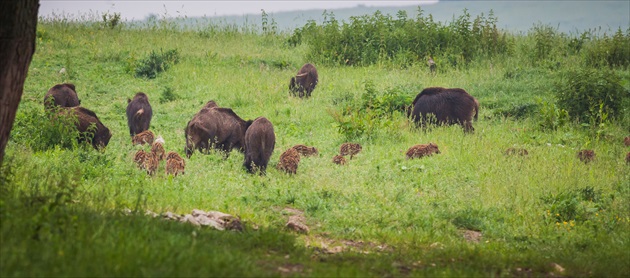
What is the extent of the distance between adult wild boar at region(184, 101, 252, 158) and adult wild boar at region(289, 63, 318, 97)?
5.65 m

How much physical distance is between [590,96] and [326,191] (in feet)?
28.3

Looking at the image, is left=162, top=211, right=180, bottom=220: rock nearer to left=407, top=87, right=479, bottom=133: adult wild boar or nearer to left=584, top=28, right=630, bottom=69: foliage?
left=407, top=87, right=479, bottom=133: adult wild boar

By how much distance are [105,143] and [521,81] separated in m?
12.3

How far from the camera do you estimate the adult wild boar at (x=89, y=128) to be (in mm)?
12352

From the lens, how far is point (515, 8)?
152m

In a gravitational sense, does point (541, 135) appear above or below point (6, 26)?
below

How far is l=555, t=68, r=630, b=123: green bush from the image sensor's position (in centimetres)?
1581

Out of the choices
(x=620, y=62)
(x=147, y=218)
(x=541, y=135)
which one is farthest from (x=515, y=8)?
(x=147, y=218)

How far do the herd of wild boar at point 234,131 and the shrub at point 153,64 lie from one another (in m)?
5.43

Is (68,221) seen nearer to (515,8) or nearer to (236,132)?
(236,132)

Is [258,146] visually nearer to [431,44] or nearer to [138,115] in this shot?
[138,115]

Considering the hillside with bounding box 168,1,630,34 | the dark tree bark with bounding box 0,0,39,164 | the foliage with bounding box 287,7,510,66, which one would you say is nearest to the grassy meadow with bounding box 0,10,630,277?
the dark tree bark with bounding box 0,0,39,164

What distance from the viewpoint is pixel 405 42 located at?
77.8ft

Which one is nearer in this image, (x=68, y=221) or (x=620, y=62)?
(x=68, y=221)
